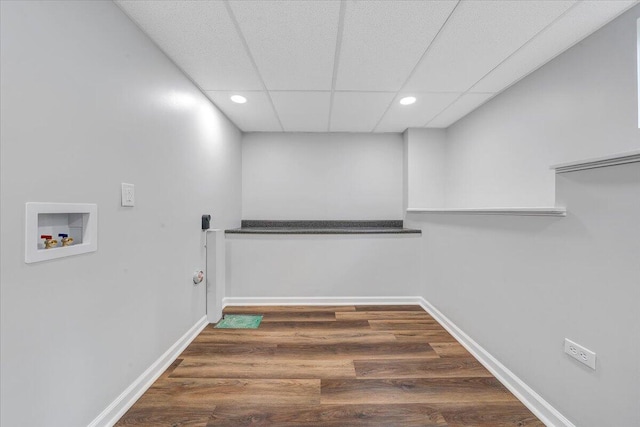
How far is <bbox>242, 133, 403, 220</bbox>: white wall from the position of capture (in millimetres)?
3496

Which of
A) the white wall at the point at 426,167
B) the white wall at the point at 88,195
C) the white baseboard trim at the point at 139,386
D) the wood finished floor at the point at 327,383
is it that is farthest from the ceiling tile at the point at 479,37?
the white baseboard trim at the point at 139,386

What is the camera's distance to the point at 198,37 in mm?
1562

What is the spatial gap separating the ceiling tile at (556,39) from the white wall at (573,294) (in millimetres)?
942

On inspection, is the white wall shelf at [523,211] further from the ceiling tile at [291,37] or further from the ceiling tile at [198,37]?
the ceiling tile at [198,37]

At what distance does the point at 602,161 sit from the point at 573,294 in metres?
0.61

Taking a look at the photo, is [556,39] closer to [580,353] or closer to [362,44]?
[362,44]

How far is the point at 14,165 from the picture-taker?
888mm

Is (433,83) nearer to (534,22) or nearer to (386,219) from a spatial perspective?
(534,22)

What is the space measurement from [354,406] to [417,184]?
2575mm

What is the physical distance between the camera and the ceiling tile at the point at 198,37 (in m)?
1.35

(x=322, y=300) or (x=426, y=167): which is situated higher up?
(x=426, y=167)

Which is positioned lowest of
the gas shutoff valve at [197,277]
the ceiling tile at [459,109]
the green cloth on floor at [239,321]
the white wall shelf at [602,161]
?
the green cloth on floor at [239,321]

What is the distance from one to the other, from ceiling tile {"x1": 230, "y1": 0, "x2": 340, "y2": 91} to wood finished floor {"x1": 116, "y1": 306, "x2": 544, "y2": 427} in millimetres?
2110

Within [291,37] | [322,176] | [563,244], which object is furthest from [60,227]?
[322,176]
